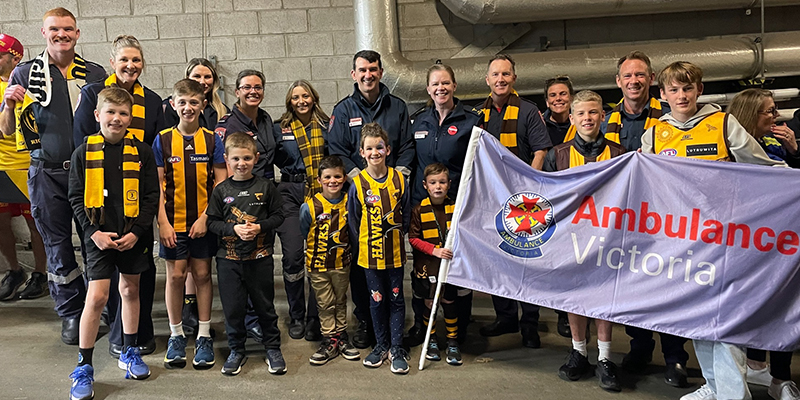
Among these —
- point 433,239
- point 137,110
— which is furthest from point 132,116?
point 433,239

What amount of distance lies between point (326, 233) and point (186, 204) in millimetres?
767

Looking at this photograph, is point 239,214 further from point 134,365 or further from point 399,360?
point 399,360

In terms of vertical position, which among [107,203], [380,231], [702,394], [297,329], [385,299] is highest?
[107,203]

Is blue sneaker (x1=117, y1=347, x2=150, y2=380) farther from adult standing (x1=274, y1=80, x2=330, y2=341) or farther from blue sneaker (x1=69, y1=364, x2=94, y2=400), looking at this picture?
adult standing (x1=274, y1=80, x2=330, y2=341)

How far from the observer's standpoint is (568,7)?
4.56 meters

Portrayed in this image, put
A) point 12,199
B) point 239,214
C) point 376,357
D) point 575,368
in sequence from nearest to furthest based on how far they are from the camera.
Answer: point 575,368 < point 239,214 < point 376,357 < point 12,199

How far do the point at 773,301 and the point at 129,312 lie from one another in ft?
9.67

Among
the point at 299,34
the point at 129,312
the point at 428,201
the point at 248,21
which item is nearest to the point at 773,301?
the point at 428,201

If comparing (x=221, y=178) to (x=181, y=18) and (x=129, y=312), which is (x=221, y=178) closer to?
(x=129, y=312)

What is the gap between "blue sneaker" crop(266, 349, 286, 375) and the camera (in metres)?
2.97

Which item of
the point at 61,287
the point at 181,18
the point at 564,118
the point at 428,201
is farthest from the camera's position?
the point at 181,18

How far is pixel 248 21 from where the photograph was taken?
5168 millimetres

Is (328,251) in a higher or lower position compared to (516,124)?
lower

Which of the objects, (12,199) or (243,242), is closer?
(243,242)
